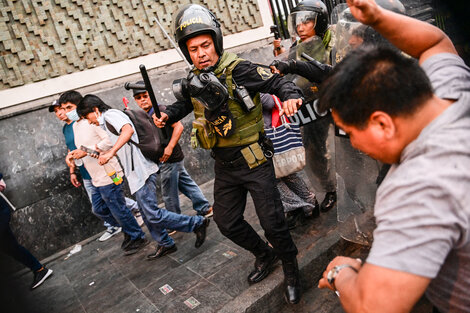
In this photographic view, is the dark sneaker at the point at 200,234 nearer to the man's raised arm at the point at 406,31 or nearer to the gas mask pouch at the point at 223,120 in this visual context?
the gas mask pouch at the point at 223,120

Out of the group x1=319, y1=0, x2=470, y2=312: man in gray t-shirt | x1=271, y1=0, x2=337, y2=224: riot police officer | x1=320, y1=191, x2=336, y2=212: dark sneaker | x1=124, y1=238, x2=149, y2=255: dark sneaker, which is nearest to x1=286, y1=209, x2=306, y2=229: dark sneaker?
x1=271, y1=0, x2=337, y2=224: riot police officer

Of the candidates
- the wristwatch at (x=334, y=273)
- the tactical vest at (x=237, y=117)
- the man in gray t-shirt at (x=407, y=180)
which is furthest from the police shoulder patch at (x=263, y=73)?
the wristwatch at (x=334, y=273)

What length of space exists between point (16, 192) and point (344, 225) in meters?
4.80

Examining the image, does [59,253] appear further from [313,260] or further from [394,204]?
[394,204]

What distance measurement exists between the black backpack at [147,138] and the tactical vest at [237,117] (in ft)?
4.50

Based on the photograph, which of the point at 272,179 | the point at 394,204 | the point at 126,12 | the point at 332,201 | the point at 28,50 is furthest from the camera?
the point at 126,12

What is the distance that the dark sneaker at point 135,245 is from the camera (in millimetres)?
4304

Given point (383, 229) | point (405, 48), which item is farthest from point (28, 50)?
point (383, 229)

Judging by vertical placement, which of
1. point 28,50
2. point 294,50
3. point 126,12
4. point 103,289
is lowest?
point 103,289

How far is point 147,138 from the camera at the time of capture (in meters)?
3.79

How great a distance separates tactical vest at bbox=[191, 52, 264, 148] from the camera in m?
2.40

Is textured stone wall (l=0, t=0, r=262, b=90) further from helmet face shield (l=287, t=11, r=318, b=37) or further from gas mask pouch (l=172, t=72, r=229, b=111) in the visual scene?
gas mask pouch (l=172, t=72, r=229, b=111)

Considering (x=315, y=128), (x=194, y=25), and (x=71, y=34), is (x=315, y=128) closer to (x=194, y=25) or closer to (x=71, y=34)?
(x=194, y=25)

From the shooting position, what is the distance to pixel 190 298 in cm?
286
